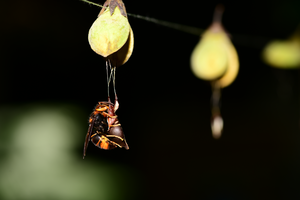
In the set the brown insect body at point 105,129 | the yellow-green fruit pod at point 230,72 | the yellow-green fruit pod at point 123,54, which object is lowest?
the brown insect body at point 105,129

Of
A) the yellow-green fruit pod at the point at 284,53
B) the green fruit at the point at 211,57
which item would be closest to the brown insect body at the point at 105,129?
the green fruit at the point at 211,57

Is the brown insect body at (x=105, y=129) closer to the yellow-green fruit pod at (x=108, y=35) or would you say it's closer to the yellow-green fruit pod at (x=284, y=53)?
the yellow-green fruit pod at (x=108, y=35)

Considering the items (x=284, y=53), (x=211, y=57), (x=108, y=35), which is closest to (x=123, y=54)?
(x=108, y=35)

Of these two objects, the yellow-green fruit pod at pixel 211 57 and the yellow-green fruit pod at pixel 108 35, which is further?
the yellow-green fruit pod at pixel 211 57

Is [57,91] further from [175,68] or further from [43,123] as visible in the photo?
[175,68]

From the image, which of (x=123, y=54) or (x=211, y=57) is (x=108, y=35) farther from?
(x=211, y=57)

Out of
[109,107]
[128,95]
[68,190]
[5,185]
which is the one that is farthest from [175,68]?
[109,107]

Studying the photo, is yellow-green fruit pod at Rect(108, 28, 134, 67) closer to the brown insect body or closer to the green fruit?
the brown insect body
